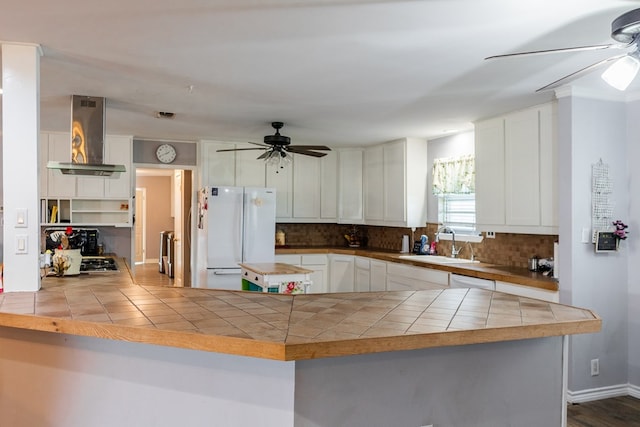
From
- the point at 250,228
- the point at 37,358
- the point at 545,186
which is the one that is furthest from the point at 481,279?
the point at 37,358

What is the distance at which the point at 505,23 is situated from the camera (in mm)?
2289

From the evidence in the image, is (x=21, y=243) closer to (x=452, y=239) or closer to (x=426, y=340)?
(x=426, y=340)

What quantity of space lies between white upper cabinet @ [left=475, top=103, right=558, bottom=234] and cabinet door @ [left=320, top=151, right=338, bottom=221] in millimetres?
2512

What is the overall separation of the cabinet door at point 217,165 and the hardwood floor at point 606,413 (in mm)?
4443

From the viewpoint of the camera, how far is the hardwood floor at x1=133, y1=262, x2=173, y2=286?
822cm

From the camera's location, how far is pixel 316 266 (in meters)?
6.28

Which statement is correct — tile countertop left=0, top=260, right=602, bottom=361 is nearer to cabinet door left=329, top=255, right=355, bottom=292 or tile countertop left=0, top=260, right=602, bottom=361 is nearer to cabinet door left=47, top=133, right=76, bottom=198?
cabinet door left=47, top=133, right=76, bottom=198

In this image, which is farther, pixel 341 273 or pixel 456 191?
pixel 341 273

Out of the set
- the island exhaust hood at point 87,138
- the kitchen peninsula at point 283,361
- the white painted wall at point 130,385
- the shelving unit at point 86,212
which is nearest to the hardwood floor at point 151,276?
the shelving unit at point 86,212

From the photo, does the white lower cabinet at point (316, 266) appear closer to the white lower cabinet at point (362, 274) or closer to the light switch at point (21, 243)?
the white lower cabinet at point (362, 274)

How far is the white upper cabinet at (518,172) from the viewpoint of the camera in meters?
3.74

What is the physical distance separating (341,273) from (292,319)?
448 cm

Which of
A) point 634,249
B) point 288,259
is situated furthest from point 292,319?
point 288,259

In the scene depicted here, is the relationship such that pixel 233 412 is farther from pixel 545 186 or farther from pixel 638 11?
pixel 545 186
